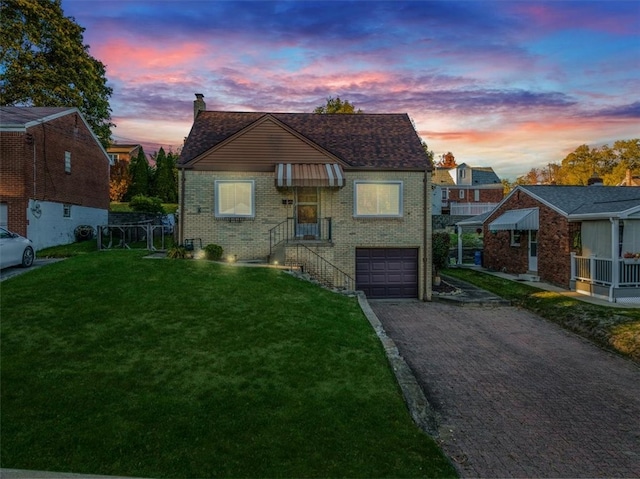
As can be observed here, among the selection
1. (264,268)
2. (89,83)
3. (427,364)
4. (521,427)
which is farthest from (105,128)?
(521,427)

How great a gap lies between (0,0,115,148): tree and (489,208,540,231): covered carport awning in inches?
1354

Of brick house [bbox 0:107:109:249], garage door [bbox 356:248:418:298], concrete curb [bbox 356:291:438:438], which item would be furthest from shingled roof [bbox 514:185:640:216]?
brick house [bbox 0:107:109:249]

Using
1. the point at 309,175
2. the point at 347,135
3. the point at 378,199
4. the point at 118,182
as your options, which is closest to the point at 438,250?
the point at 378,199

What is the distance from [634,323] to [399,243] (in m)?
9.09

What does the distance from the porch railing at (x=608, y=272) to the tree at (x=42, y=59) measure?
38173 mm

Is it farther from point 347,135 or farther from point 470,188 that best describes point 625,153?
point 347,135

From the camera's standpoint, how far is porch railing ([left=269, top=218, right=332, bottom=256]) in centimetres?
1814

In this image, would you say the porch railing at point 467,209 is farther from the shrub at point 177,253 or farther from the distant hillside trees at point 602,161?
the shrub at point 177,253

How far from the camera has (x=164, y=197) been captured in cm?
4559

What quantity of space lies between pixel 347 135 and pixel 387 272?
7420mm

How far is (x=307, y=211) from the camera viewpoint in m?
18.8

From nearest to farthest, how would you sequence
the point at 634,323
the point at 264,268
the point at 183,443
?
the point at 183,443 → the point at 634,323 → the point at 264,268

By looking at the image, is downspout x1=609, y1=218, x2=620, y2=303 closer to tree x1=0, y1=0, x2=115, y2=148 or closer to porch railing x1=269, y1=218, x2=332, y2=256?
porch railing x1=269, y1=218, x2=332, y2=256

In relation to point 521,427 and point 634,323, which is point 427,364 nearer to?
point 521,427
